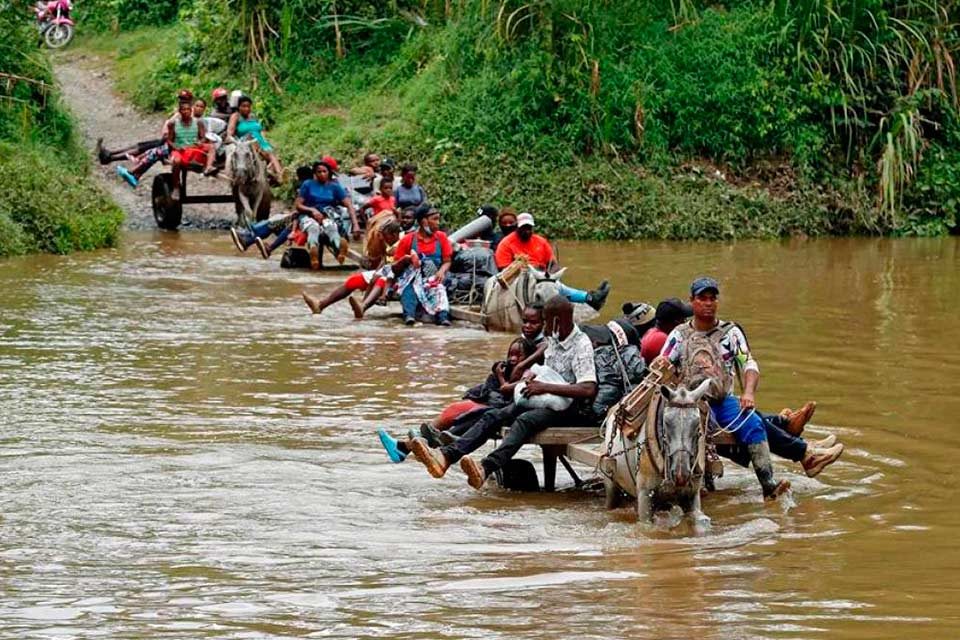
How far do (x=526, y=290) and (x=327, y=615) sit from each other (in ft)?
32.4

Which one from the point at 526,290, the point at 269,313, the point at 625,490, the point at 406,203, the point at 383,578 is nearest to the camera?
the point at 383,578

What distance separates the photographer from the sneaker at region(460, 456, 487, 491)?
10.5 metres

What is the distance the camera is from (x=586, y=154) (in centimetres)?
3067

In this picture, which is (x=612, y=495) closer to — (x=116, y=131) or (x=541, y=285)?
(x=541, y=285)

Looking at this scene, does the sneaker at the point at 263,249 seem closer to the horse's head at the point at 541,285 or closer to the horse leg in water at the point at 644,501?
the horse's head at the point at 541,285

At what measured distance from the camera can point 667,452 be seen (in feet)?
31.6

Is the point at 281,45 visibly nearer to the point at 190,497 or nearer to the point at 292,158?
the point at 292,158

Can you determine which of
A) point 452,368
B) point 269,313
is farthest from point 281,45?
point 452,368

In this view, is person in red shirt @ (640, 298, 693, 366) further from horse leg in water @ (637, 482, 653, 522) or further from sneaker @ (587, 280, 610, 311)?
sneaker @ (587, 280, 610, 311)

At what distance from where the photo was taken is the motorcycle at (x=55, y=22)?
36.9 m

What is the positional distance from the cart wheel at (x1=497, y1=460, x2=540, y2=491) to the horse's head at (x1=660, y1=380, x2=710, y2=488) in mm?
1635

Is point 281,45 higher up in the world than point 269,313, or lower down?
higher up

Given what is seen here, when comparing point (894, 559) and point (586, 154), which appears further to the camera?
point (586, 154)

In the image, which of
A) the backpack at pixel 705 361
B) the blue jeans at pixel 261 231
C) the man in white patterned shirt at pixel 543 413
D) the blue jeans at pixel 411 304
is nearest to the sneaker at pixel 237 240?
the blue jeans at pixel 261 231
